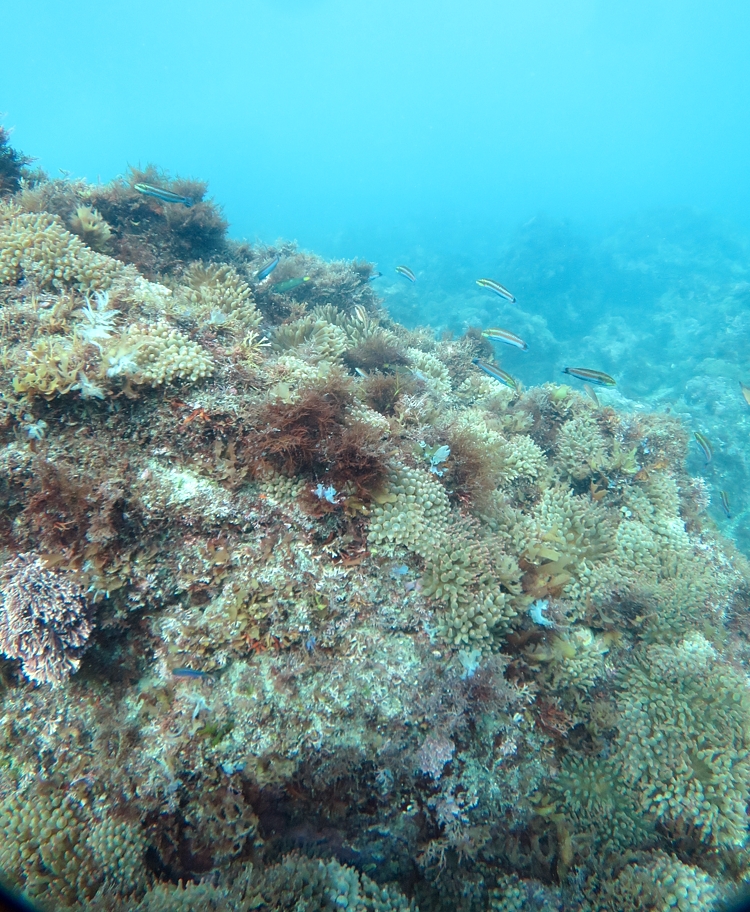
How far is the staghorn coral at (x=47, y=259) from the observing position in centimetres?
460

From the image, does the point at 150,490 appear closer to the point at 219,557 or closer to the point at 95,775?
the point at 219,557

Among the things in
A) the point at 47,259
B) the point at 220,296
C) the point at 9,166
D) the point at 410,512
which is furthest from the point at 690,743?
the point at 9,166

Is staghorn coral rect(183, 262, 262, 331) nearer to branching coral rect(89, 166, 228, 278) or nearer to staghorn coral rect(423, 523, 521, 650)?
branching coral rect(89, 166, 228, 278)

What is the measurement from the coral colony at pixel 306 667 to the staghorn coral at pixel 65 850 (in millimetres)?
12

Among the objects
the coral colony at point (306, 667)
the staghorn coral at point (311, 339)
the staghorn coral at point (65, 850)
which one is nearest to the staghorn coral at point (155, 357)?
the coral colony at point (306, 667)

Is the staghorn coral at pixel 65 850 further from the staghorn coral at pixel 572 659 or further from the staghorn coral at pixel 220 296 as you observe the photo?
the staghorn coral at pixel 220 296

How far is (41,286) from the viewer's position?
461 centimetres

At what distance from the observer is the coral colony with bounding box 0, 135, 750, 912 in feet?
9.36

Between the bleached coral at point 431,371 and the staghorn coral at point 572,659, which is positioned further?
the bleached coral at point 431,371

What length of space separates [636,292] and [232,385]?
A: 107 ft

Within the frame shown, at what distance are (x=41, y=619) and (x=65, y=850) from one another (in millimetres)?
1462

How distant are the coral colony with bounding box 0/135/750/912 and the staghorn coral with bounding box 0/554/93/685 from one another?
20mm

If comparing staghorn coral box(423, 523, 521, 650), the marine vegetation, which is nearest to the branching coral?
the marine vegetation

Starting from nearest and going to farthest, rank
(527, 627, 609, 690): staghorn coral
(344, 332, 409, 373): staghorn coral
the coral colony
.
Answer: the coral colony
(527, 627, 609, 690): staghorn coral
(344, 332, 409, 373): staghorn coral
